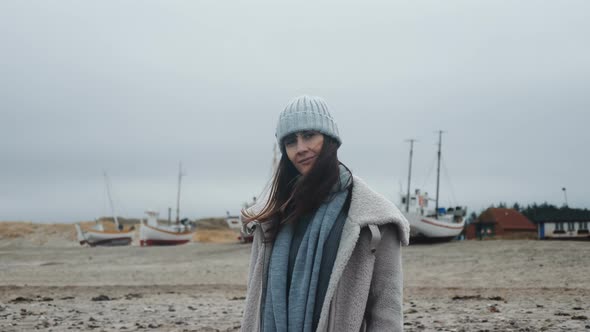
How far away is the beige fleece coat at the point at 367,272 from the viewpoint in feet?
8.09

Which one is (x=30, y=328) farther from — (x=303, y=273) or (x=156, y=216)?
(x=156, y=216)

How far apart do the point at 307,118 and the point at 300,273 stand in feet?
2.28

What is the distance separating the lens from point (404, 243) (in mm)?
2580

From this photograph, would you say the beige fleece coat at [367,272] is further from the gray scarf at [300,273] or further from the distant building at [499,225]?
the distant building at [499,225]

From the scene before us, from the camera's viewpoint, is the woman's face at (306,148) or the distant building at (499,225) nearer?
the woman's face at (306,148)

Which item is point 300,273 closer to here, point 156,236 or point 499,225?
point 499,225

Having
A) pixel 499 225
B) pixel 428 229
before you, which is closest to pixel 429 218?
pixel 428 229

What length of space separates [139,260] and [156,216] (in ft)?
94.6

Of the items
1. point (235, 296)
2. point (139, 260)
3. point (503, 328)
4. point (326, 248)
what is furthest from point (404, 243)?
point (139, 260)

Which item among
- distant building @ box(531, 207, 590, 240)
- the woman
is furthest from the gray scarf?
distant building @ box(531, 207, 590, 240)

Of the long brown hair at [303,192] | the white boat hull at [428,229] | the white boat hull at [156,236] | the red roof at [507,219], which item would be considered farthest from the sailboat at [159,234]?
the long brown hair at [303,192]

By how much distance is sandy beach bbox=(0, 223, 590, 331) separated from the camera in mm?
9312

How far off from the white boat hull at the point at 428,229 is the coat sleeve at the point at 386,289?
33.9 m

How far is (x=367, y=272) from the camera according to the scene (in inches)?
98.3
